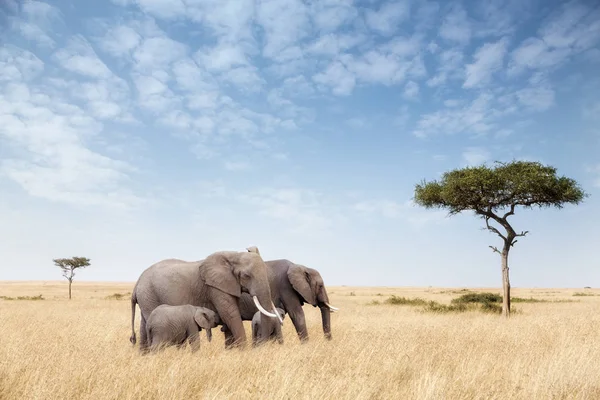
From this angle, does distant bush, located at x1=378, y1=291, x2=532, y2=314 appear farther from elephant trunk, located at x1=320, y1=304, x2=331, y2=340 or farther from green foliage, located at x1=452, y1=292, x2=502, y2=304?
elephant trunk, located at x1=320, y1=304, x2=331, y2=340

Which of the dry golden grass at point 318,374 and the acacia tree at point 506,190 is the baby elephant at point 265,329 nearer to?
the dry golden grass at point 318,374

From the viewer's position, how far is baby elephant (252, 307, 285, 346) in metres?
10.8

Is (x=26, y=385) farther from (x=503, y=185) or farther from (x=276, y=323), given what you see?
(x=503, y=185)

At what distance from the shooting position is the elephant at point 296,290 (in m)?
12.1

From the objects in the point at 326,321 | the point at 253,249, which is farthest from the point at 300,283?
the point at 253,249

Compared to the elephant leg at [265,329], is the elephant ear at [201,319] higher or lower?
higher

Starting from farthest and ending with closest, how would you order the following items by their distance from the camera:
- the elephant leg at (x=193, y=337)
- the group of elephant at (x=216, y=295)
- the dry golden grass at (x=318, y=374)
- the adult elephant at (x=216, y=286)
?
the adult elephant at (x=216, y=286) → the group of elephant at (x=216, y=295) → the elephant leg at (x=193, y=337) → the dry golden grass at (x=318, y=374)

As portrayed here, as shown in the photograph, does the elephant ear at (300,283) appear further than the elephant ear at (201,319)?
Yes

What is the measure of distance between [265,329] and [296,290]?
1.81 metres

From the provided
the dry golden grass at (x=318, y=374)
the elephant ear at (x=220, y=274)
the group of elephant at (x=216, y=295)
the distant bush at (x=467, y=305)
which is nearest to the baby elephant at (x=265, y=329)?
the group of elephant at (x=216, y=295)

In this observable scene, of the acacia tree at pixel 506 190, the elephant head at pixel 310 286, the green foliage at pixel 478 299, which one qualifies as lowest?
the green foliage at pixel 478 299

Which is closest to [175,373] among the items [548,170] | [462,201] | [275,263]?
[275,263]

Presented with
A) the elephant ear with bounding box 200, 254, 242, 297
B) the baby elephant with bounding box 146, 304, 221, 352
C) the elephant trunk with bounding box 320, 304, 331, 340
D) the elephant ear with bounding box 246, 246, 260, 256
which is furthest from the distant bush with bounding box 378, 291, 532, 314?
the baby elephant with bounding box 146, 304, 221, 352

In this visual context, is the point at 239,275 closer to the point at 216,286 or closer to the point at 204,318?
the point at 216,286
